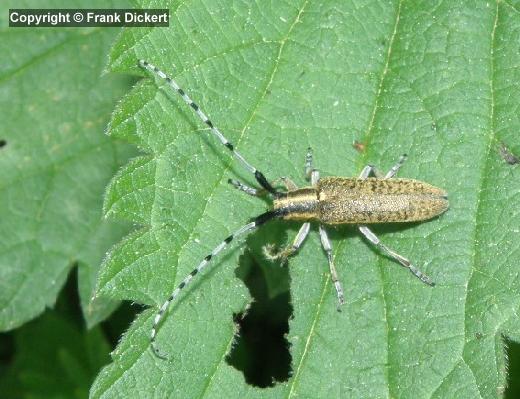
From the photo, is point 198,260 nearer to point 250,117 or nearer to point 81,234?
point 250,117

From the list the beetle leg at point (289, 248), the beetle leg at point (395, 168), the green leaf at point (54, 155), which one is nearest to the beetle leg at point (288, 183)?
the beetle leg at point (289, 248)

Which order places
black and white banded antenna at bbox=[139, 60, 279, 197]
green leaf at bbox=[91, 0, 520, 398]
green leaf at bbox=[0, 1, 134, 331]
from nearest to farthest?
green leaf at bbox=[91, 0, 520, 398] → black and white banded antenna at bbox=[139, 60, 279, 197] → green leaf at bbox=[0, 1, 134, 331]

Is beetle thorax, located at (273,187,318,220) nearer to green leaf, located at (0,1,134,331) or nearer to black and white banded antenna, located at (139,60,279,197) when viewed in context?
black and white banded antenna, located at (139,60,279,197)

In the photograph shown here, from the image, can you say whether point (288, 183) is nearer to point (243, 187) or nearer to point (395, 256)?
point (243, 187)

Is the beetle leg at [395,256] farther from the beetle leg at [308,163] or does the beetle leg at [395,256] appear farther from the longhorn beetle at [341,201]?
the beetle leg at [308,163]

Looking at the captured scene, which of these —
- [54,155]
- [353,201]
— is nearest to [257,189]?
[353,201]

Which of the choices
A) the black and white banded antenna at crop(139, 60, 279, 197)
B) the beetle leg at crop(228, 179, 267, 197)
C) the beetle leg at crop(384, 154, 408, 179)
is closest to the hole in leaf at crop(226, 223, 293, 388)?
the beetle leg at crop(228, 179, 267, 197)

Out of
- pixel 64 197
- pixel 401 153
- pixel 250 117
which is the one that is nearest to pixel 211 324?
pixel 250 117
